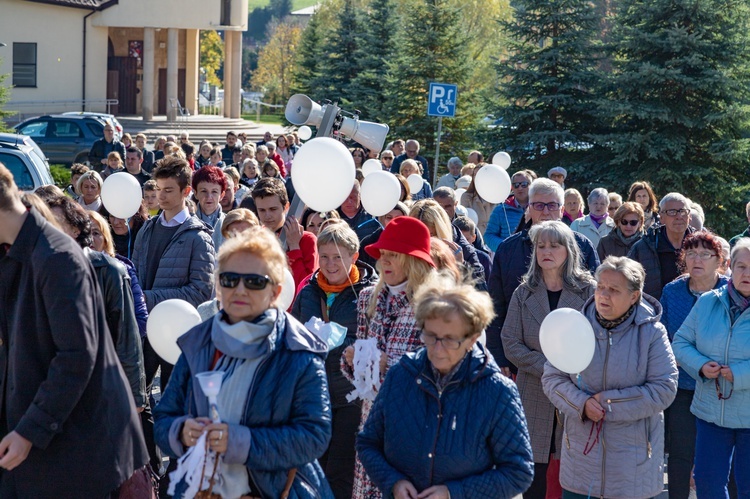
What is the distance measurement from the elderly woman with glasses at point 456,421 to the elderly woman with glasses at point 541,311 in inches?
97.4

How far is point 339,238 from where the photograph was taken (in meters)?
6.11

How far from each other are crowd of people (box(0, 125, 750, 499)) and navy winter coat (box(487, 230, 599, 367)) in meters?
0.02

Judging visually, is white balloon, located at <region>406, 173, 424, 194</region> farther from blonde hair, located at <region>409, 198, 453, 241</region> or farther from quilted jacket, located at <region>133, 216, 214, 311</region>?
quilted jacket, located at <region>133, 216, 214, 311</region>

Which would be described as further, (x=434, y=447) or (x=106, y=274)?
(x=106, y=274)

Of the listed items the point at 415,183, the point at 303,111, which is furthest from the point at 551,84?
the point at 303,111

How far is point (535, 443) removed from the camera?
6.59 metres

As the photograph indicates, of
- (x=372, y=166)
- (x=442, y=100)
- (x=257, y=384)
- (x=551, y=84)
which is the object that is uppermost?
(x=551, y=84)

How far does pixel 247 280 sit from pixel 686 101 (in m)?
18.9

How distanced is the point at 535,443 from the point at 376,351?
6.36 feet

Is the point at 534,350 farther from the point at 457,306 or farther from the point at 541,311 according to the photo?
the point at 457,306

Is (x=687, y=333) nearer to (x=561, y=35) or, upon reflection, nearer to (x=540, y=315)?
(x=540, y=315)

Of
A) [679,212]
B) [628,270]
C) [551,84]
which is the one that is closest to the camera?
[628,270]

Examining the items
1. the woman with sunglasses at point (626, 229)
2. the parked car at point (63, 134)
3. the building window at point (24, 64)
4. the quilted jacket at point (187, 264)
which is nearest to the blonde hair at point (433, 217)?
the quilted jacket at point (187, 264)

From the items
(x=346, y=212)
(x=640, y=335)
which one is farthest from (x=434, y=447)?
(x=346, y=212)
